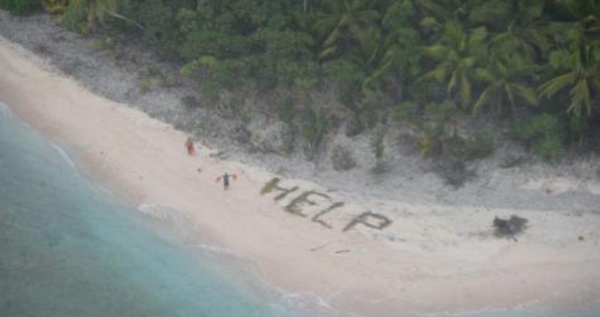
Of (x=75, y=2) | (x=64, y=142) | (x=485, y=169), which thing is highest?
(x=75, y=2)

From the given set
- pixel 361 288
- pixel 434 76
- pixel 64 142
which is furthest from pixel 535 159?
pixel 64 142

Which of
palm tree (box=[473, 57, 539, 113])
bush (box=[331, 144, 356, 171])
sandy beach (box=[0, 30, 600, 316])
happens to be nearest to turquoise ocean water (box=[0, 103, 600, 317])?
sandy beach (box=[0, 30, 600, 316])

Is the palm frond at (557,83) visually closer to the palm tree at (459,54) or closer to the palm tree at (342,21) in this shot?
the palm tree at (459,54)

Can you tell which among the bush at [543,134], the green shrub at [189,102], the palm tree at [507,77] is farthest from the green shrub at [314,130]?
the bush at [543,134]

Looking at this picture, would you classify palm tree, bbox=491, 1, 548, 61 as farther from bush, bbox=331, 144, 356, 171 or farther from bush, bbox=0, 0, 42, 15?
bush, bbox=0, 0, 42, 15

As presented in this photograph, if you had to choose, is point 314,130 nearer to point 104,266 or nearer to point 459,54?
point 459,54

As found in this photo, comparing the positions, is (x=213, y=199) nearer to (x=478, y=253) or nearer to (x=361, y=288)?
(x=361, y=288)
